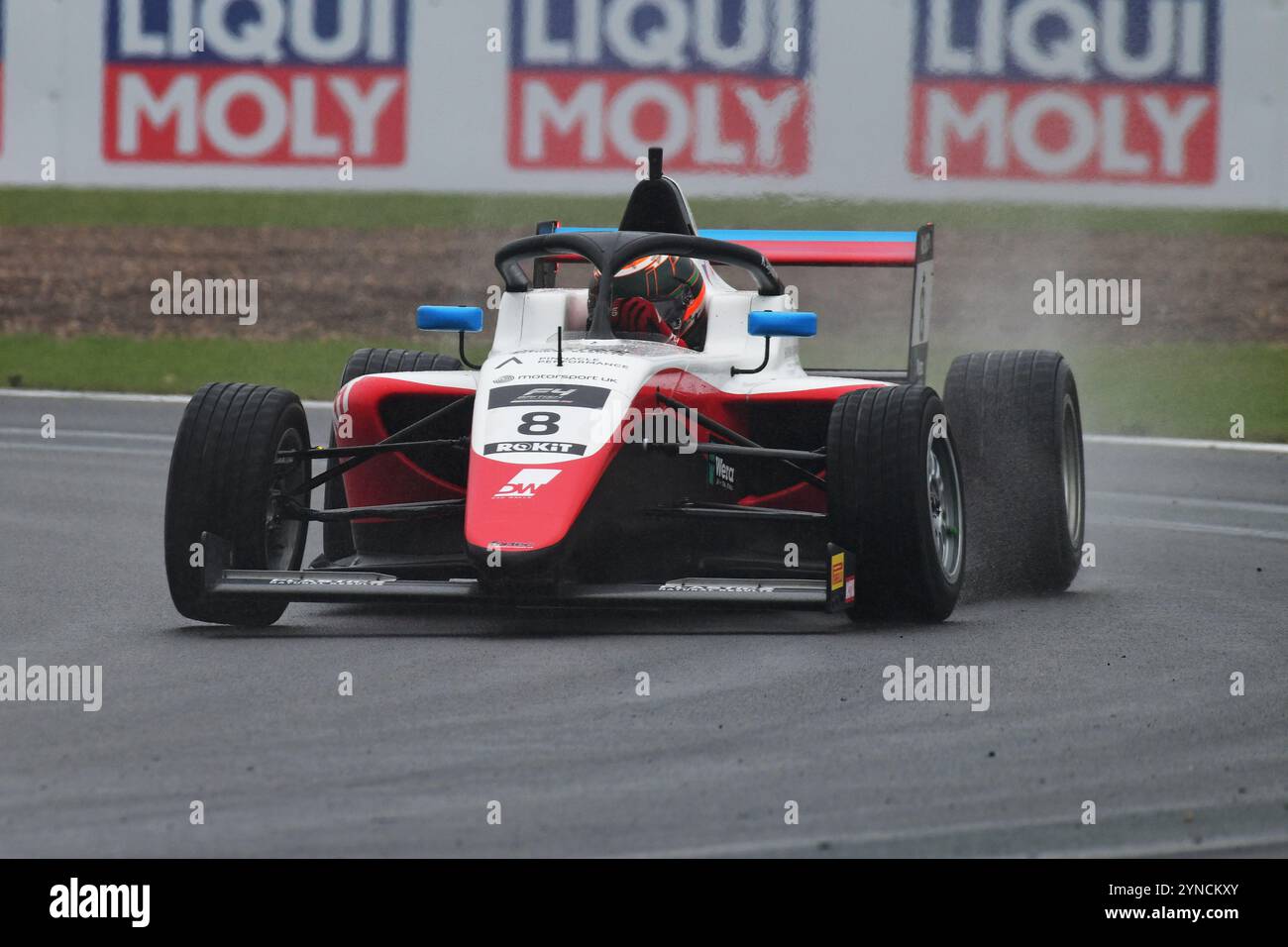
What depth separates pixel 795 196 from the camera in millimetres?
18516

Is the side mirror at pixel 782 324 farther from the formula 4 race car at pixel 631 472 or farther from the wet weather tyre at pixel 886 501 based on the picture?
the wet weather tyre at pixel 886 501

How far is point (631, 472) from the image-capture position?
316 inches

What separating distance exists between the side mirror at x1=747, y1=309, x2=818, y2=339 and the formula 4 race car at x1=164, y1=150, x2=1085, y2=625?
0.04ft

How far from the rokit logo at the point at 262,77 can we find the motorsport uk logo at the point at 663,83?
1.19 meters

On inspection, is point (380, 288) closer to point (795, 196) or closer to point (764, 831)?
point (795, 196)

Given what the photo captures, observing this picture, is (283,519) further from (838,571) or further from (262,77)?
(262,77)

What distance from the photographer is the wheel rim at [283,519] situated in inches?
329

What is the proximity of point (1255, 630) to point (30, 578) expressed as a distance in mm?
4909

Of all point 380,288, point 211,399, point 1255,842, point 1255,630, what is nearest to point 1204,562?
point 1255,630

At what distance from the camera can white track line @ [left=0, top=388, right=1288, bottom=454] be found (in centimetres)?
1606


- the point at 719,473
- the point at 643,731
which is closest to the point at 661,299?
the point at 719,473

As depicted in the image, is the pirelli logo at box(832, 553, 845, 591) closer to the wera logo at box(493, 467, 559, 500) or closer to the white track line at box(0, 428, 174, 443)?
the wera logo at box(493, 467, 559, 500)

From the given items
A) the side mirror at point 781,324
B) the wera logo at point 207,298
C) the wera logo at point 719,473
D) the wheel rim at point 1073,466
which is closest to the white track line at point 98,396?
the wera logo at point 207,298

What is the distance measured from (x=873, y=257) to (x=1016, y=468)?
1.32 meters
